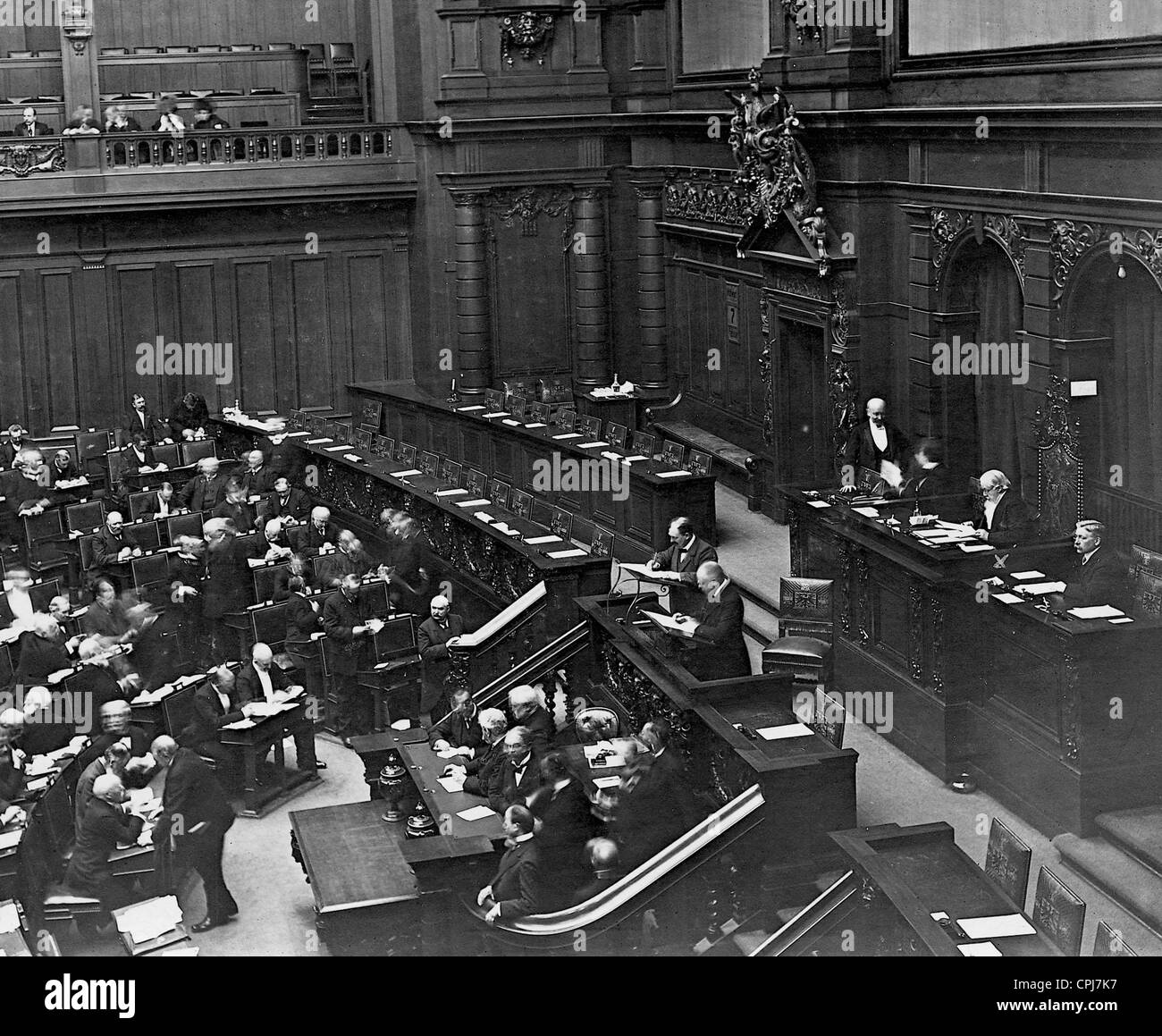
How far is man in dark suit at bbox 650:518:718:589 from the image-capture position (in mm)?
12336

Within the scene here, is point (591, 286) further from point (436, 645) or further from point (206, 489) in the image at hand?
point (436, 645)

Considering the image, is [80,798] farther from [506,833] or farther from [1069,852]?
[1069,852]

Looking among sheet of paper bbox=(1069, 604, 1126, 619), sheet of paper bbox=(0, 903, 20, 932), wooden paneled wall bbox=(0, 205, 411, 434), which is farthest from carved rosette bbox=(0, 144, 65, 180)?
sheet of paper bbox=(1069, 604, 1126, 619)

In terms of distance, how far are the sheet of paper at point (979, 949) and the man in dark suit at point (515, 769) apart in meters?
3.07

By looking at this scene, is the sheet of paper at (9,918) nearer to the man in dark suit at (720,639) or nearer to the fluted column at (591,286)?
the man in dark suit at (720,639)

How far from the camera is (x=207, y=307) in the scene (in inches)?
811

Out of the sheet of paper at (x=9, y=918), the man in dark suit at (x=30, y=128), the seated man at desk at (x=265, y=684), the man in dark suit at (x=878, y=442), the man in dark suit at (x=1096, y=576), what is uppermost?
the man in dark suit at (x=30, y=128)

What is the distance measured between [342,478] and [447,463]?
5.25 ft

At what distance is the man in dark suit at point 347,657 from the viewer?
521 inches

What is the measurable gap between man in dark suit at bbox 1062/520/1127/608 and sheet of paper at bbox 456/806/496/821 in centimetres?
389

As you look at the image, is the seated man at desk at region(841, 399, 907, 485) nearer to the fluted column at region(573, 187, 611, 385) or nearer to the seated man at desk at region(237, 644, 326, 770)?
the seated man at desk at region(237, 644, 326, 770)

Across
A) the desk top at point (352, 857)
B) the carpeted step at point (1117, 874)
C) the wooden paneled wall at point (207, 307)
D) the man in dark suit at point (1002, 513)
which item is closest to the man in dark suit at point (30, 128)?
the wooden paneled wall at point (207, 307)

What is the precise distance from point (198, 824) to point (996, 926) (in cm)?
506

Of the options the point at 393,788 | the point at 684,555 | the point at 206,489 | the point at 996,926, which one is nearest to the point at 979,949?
the point at 996,926
